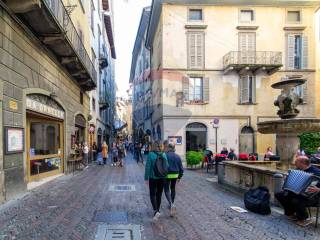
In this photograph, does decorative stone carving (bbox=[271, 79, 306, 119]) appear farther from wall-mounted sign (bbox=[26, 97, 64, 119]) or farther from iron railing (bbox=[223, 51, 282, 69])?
iron railing (bbox=[223, 51, 282, 69])

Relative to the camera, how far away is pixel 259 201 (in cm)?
807

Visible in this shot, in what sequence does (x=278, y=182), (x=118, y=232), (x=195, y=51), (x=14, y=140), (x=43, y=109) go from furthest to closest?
(x=195, y=51), (x=43, y=109), (x=14, y=140), (x=278, y=182), (x=118, y=232)

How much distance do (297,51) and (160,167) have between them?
26.0 meters

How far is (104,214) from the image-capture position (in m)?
7.91

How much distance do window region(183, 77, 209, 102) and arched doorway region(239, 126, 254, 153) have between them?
12.5 feet

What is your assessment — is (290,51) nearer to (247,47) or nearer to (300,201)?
(247,47)

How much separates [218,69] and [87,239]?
24589 millimetres

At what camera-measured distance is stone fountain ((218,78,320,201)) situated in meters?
10.4

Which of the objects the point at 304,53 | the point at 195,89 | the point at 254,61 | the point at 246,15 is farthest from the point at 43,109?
the point at 304,53

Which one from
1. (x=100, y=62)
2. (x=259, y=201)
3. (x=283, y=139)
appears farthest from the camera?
(x=100, y=62)

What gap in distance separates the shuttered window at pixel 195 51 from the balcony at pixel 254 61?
6.09 feet

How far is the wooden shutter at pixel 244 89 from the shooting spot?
29234 millimetres

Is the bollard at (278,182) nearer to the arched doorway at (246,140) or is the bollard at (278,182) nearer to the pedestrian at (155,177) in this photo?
the pedestrian at (155,177)

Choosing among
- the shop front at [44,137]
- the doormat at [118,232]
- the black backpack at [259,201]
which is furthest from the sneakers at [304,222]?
the shop front at [44,137]
